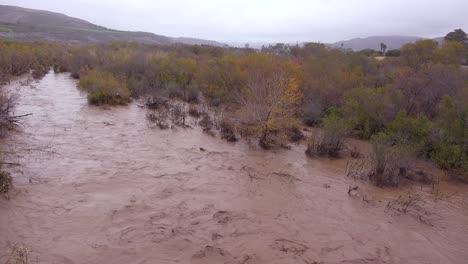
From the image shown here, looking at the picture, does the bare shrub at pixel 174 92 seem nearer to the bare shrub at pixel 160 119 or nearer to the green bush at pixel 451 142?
the bare shrub at pixel 160 119

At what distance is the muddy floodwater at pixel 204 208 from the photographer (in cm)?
519

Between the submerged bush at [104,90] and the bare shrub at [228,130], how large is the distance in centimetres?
581

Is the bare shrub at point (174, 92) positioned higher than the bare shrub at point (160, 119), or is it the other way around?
the bare shrub at point (174, 92)

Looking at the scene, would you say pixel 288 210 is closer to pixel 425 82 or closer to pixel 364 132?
pixel 364 132

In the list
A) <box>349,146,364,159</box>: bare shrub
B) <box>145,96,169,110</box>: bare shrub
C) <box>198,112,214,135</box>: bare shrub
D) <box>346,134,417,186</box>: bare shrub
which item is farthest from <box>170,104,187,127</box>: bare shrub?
<box>346,134,417,186</box>: bare shrub

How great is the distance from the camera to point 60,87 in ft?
59.6

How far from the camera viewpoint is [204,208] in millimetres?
6516

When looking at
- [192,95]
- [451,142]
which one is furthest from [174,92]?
[451,142]

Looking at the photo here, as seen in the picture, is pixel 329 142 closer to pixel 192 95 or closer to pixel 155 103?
pixel 155 103

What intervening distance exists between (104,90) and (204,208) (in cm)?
1046

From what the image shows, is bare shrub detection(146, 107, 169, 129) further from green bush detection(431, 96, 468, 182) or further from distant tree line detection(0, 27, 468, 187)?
green bush detection(431, 96, 468, 182)

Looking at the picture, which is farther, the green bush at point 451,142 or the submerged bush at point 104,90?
the submerged bush at point 104,90

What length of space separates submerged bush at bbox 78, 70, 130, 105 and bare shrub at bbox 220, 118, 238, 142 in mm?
5807

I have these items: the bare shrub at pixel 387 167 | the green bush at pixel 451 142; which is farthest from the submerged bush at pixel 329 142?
the green bush at pixel 451 142
